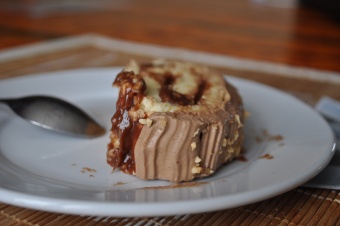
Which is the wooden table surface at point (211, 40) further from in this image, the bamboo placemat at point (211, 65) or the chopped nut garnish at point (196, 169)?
the chopped nut garnish at point (196, 169)

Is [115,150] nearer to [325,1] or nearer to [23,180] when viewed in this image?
[23,180]

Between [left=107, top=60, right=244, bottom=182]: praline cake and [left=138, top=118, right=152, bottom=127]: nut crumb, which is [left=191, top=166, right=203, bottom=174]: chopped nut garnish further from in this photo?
[left=138, top=118, right=152, bottom=127]: nut crumb

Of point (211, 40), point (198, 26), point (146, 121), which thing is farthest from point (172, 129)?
point (198, 26)

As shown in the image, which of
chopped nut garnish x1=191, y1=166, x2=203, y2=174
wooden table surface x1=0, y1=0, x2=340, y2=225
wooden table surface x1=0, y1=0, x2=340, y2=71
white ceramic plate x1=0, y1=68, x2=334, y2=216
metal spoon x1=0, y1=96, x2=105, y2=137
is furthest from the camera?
wooden table surface x1=0, y1=0, x2=340, y2=71

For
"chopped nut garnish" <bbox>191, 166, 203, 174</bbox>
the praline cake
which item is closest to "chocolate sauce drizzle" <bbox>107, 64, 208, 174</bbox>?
the praline cake

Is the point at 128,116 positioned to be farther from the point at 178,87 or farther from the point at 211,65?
the point at 211,65

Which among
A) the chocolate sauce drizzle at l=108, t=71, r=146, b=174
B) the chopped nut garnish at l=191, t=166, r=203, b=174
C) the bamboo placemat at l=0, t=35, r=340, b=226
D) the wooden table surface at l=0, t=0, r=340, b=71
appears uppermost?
the chocolate sauce drizzle at l=108, t=71, r=146, b=174

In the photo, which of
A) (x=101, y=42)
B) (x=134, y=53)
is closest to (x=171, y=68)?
(x=134, y=53)
